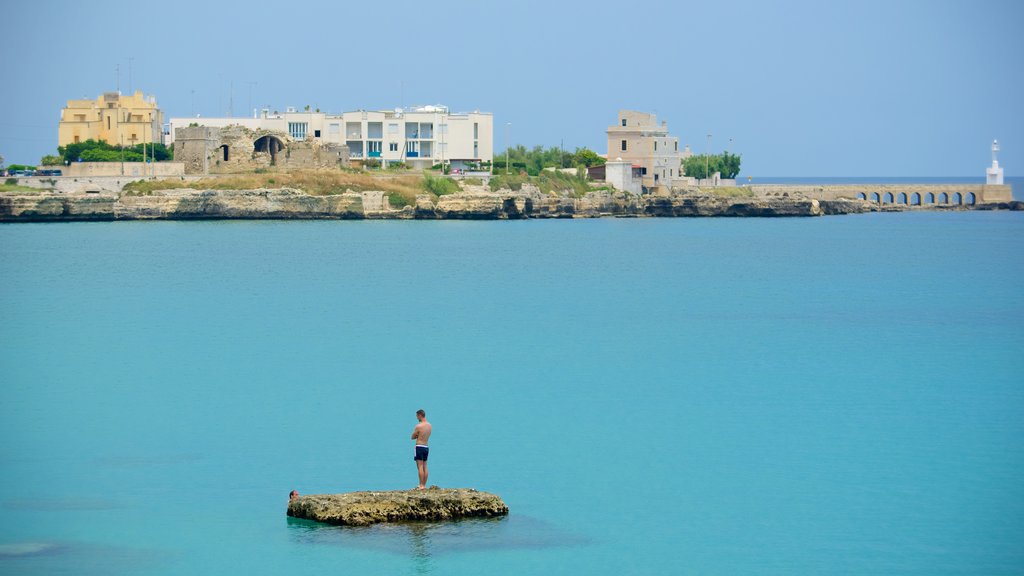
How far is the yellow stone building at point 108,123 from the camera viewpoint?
9294cm

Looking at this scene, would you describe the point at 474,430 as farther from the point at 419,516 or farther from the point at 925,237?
the point at 925,237

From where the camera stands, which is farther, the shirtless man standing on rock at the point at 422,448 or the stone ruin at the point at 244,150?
the stone ruin at the point at 244,150

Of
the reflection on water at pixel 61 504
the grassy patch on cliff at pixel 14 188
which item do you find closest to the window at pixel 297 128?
the grassy patch on cliff at pixel 14 188

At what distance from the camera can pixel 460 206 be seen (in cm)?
8494

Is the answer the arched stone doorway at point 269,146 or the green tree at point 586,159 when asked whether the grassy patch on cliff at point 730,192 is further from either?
the arched stone doorway at point 269,146

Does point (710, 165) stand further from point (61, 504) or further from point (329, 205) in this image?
point (61, 504)

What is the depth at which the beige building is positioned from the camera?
98375 millimetres

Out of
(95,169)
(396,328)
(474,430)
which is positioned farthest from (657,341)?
(95,169)

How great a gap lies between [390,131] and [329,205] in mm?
11265

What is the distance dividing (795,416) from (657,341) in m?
9.40

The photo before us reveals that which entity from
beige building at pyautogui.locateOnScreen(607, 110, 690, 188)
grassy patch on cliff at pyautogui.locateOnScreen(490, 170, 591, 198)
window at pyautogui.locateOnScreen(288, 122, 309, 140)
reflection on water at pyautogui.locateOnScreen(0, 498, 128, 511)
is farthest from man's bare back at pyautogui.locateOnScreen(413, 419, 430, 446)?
beige building at pyautogui.locateOnScreen(607, 110, 690, 188)

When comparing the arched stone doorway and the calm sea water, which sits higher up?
the arched stone doorway

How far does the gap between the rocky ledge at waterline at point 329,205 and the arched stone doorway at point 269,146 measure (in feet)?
18.9

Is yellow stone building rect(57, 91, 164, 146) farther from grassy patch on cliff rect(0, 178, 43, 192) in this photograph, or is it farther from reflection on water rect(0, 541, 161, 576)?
reflection on water rect(0, 541, 161, 576)
